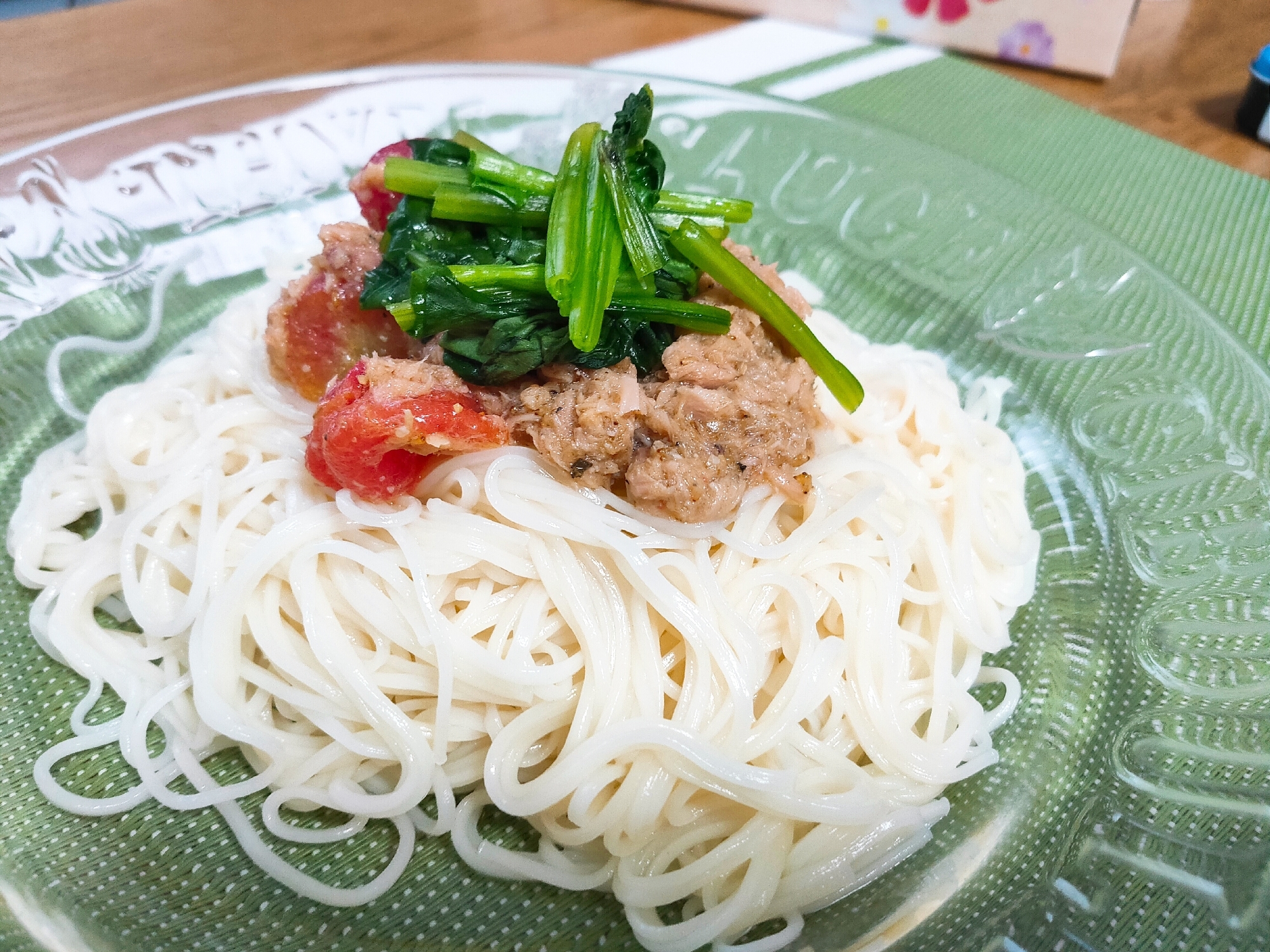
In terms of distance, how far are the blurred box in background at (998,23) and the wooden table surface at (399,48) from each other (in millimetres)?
123

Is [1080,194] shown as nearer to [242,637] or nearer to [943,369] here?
[943,369]

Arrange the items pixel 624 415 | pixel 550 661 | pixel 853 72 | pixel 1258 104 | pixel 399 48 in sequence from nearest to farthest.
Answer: pixel 624 415 → pixel 550 661 → pixel 1258 104 → pixel 853 72 → pixel 399 48

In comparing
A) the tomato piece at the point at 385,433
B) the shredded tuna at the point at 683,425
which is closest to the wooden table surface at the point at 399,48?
the tomato piece at the point at 385,433

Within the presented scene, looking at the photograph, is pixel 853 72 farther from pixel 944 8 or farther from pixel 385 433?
pixel 385 433

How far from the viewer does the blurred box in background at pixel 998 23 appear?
5.59 meters

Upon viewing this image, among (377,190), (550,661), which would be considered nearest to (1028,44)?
(377,190)

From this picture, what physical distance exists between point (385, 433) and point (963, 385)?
2.53 meters

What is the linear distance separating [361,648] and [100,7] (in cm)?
570

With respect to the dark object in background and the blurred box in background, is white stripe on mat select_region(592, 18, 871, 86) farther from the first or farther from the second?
the dark object in background

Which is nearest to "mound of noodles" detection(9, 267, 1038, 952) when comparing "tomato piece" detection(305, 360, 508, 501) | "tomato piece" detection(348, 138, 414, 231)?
"tomato piece" detection(305, 360, 508, 501)

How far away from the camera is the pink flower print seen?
5.79 meters

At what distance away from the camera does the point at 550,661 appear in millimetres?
2494

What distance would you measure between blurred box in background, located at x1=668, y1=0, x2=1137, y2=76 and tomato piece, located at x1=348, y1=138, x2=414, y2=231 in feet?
14.4

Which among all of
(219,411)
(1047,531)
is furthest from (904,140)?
(219,411)
